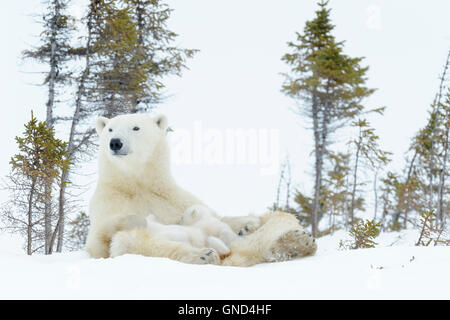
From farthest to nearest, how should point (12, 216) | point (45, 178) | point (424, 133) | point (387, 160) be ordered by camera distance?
1. point (424, 133)
2. point (387, 160)
3. point (12, 216)
4. point (45, 178)

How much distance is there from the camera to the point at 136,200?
12.2 ft

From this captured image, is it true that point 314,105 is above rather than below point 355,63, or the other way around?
below

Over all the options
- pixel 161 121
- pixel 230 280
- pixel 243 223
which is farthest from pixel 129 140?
pixel 230 280

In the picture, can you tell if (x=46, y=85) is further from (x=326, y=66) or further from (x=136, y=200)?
(x=326, y=66)

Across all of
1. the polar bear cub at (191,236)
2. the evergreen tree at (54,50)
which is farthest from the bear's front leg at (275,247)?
the evergreen tree at (54,50)

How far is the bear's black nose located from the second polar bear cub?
660 mm

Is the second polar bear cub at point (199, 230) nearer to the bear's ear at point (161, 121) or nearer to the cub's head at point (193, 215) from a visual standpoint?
the cub's head at point (193, 215)

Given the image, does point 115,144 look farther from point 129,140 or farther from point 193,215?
point 193,215

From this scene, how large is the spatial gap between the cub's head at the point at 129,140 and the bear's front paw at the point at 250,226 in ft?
3.53

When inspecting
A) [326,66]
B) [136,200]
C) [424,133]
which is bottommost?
[136,200]

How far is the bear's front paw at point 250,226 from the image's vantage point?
11.5 ft

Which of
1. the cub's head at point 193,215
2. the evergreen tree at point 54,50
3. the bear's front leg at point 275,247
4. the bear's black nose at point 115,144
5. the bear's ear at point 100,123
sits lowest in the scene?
the bear's front leg at point 275,247
